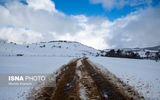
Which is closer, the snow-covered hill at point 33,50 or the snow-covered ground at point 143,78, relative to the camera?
the snow-covered ground at point 143,78

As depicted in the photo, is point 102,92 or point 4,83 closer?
point 102,92

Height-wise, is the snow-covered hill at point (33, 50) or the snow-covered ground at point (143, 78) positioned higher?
the snow-covered hill at point (33, 50)

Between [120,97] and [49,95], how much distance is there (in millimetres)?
3928

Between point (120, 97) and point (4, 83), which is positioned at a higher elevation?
point (4, 83)

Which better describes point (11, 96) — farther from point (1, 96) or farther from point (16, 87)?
point (16, 87)

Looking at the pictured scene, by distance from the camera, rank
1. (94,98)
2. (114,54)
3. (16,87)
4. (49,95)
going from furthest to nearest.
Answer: (114,54) < (16,87) < (49,95) < (94,98)

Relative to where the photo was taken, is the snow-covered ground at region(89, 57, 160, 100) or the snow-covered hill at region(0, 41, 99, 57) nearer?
the snow-covered ground at region(89, 57, 160, 100)

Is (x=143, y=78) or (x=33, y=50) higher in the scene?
(x=33, y=50)

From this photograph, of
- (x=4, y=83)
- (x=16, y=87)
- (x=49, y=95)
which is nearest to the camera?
(x=49, y=95)

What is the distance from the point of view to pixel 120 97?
4.83 m

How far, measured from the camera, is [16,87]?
244 inches

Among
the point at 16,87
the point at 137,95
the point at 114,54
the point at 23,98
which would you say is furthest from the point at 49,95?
the point at 114,54

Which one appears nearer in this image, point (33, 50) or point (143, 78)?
point (143, 78)

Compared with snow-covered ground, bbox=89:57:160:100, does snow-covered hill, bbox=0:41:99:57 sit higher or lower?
higher
